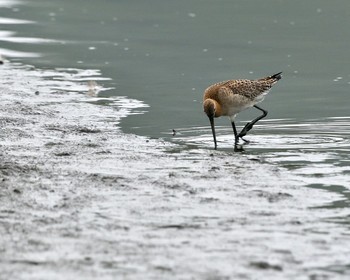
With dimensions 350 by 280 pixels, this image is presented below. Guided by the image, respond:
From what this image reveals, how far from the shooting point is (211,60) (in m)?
21.9

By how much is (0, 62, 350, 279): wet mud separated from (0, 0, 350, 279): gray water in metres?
0.32

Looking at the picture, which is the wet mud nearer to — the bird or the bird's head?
the bird's head

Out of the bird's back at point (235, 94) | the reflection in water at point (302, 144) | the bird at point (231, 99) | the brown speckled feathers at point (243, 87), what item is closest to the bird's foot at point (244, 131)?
the bird at point (231, 99)

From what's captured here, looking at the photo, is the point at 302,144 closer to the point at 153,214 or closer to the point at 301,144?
the point at 301,144

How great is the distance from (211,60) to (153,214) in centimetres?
1282

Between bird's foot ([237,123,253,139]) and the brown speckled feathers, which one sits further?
the brown speckled feathers

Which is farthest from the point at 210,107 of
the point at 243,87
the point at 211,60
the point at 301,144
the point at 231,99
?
the point at 211,60

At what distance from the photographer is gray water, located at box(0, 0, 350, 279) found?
1360cm

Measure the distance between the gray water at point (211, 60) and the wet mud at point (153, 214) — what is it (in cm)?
32

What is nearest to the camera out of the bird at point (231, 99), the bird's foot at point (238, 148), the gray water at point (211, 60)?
the bird's foot at point (238, 148)

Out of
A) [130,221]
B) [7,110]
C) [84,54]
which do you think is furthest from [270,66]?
[130,221]

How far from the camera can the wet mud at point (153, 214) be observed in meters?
7.75

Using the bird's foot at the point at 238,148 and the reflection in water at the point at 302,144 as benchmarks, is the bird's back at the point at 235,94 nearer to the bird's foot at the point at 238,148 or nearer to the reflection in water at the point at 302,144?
the reflection in water at the point at 302,144

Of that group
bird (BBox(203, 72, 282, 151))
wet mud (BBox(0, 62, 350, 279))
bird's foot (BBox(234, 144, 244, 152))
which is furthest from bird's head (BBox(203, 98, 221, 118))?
wet mud (BBox(0, 62, 350, 279))
